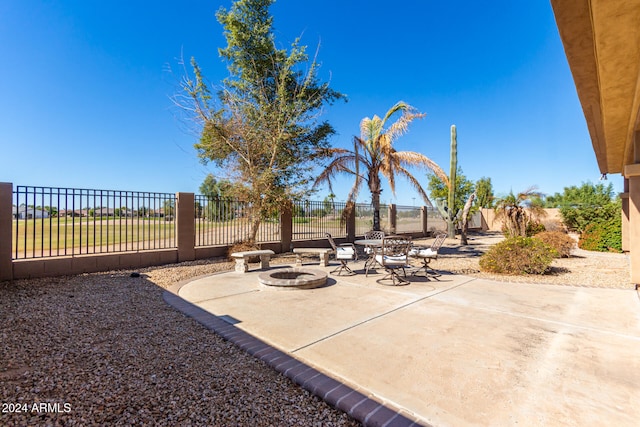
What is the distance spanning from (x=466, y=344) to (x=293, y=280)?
350 centimetres

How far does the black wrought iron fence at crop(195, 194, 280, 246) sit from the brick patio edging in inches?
254

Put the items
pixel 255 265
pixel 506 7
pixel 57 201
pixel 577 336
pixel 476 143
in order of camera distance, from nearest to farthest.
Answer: pixel 577 336 < pixel 57 201 < pixel 255 265 < pixel 506 7 < pixel 476 143

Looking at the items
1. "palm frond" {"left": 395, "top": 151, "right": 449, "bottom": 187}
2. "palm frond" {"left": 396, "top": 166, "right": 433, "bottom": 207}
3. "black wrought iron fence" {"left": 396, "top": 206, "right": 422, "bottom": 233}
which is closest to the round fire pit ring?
"palm frond" {"left": 395, "top": 151, "right": 449, "bottom": 187}

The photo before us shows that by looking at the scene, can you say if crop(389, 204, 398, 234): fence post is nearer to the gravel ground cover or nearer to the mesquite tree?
the mesquite tree

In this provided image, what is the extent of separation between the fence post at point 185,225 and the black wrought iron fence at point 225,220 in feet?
0.98

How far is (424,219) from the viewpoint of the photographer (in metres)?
20.2

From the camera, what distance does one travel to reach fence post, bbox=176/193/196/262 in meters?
9.09

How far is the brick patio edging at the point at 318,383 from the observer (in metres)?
2.14

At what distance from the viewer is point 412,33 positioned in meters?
14.3

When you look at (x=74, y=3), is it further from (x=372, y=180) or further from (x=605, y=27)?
(x=605, y=27)

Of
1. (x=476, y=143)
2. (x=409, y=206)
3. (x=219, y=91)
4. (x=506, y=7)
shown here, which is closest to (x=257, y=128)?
(x=219, y=91)

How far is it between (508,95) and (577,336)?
15.4 metres

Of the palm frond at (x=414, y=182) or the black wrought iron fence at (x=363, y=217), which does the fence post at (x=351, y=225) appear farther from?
the palm frond at (x=414, y=182)

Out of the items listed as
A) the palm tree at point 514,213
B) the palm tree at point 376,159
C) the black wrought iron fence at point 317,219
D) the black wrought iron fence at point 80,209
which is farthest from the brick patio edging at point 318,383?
the palm tree at point 514,213
